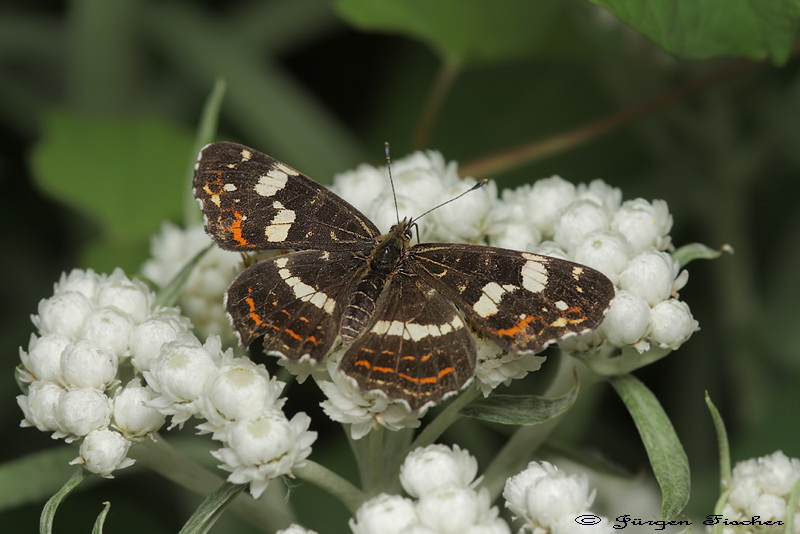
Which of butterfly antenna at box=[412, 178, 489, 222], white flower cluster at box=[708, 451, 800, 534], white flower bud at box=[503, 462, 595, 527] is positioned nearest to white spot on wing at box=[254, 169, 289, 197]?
butterfly antenna at box=[412, 178, 489, 222]

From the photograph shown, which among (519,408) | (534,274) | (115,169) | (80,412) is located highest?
(534,274)

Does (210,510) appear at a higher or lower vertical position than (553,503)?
lower

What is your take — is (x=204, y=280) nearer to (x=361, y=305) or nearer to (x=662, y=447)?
(x=361, y=305)

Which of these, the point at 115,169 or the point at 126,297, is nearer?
the point at 126,297

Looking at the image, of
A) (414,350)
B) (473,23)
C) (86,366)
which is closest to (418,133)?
(473,23)

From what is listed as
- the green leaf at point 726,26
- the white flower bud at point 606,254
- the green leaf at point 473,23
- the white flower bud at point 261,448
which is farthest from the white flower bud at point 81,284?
the green leaf at point 726,26

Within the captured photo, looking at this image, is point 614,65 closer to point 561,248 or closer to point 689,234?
point 689,234

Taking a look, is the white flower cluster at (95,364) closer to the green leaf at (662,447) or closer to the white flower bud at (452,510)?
the white flower bud at (452,510)

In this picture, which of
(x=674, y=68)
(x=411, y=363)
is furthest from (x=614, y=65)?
(x=411, y=363)
